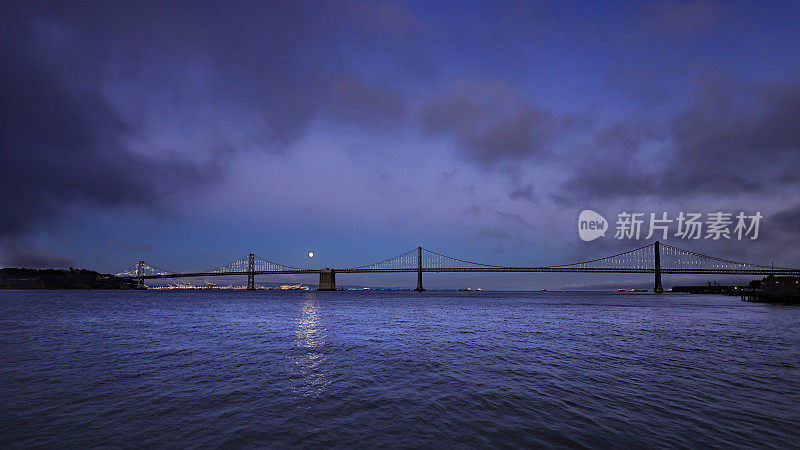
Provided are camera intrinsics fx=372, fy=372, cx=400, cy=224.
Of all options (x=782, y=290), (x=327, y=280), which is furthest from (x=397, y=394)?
(x=327, y=280)

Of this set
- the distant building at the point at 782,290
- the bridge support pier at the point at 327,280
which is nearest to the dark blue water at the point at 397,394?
the distant building at the point at 782,290

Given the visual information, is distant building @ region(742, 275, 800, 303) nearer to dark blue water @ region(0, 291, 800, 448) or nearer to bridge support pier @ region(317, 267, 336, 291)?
dark blue water @ region(0, 291, 800, 448)

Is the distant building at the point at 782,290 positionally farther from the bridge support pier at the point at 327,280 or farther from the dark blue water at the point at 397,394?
the bridge support pier at the point at 327,280

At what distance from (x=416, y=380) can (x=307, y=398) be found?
3752mm

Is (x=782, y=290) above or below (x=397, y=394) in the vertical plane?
below

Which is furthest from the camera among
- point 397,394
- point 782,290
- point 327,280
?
point 327,280

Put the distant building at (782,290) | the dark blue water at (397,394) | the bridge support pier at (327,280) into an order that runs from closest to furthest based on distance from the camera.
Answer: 1. the dark blue water at (397,394)
2. the distant building at (782,290)
3. the bridge support pier at (327,280)

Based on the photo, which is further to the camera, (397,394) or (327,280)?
(327,280)

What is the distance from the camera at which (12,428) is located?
8.12 meters

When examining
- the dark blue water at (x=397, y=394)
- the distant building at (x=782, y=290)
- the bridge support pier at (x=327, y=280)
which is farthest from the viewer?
the bridge support pier at (x=327, y=280)

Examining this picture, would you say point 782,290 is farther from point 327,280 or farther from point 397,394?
point 327,280

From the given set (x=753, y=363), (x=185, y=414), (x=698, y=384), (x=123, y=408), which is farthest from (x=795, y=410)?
(x=123, y=408)

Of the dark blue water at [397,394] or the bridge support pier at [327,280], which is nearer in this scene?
the dark blue water at [397,394]

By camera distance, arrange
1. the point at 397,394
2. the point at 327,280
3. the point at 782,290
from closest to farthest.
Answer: the point at 397,394, the point at 782,290, the point at 327,280
